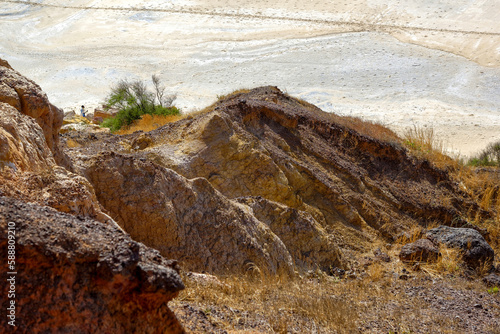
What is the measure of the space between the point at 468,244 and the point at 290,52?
26.0m

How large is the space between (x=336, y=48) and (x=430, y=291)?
2780 cm

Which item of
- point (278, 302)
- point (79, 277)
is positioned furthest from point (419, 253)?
point (79, 277)

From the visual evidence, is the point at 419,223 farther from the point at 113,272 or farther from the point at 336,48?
the point at 336,48

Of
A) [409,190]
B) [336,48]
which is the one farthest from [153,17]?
[409,190]

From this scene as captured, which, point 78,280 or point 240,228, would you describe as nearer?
point 78,280


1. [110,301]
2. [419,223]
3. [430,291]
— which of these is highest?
[110,301]

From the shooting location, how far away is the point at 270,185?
688 centimetres

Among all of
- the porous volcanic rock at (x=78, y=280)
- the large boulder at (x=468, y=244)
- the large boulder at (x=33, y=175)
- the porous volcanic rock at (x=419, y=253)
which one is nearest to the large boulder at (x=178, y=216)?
the large boulder at (x=33, y=175)

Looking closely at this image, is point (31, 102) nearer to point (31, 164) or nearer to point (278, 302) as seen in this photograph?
point (31, 164)

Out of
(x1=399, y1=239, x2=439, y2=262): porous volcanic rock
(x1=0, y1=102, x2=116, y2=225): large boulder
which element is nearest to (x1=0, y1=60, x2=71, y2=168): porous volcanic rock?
(x1=0, y1=102, x2=116, y2=225): large boulder

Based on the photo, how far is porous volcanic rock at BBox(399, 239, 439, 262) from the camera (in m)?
6.68

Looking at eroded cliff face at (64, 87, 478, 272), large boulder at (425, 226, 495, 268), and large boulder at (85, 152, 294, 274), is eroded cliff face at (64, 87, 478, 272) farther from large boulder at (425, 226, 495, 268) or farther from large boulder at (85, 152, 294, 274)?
large boulder at (425, 226, 495, 268)

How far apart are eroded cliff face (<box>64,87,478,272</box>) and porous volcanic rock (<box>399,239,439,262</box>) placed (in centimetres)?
66

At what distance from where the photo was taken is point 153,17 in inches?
1496
